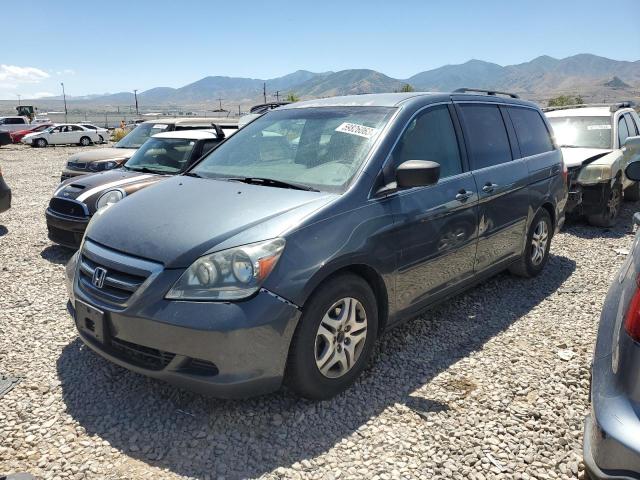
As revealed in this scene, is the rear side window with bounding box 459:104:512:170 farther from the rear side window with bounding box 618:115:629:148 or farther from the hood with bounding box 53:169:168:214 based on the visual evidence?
the rear side window with bounding box 618:115:629:148

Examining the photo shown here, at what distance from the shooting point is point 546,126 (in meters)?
5.41

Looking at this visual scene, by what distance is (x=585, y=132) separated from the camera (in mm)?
8445

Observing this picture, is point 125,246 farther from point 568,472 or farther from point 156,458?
point 568,472

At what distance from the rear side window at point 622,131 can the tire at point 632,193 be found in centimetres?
111

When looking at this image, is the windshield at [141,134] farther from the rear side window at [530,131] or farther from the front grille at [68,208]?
the rear side window at [530,131]

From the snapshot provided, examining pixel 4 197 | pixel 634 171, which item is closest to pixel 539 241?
pixel 634 171

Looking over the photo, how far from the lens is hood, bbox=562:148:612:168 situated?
7.36 m

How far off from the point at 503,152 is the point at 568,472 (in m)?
2.82

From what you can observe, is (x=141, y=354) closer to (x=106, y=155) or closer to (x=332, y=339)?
(x=332, y=339)

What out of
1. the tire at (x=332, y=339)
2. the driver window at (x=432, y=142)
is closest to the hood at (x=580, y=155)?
the driver window at (x=432, y=142)

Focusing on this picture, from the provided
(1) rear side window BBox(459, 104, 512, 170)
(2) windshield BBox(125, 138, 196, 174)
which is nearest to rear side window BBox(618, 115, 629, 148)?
(1) rear side window BBox(459, 104, 512, 170)

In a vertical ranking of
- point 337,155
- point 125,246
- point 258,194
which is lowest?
point 125,246

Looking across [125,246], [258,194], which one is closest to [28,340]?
[125,246]

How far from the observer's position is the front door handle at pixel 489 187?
13.3ft
